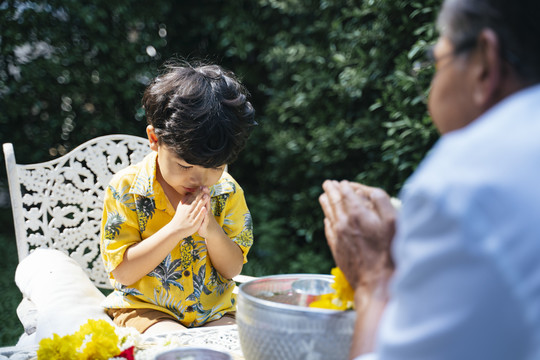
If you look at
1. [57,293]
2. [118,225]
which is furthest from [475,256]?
[57,293]

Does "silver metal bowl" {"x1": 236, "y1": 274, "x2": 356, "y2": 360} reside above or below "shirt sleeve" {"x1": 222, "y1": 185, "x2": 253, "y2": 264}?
above

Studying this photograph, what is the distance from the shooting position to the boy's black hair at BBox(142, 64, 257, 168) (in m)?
1.90

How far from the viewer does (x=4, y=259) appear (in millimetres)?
4641

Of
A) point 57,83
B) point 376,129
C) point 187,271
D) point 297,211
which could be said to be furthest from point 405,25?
point 57,83

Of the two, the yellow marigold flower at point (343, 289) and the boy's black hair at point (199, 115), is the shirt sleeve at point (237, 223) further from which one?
the yellow marigold flower at point (343, 289)

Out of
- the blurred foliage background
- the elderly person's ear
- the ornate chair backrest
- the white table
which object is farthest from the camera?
the blurred foliage background

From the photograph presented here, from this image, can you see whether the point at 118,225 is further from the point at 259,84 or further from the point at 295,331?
the point at 259,84

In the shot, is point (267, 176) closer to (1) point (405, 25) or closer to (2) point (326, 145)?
(2) point (326, 145)

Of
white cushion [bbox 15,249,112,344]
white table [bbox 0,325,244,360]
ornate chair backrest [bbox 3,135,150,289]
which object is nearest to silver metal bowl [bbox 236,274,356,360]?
Result: white table [bbox 0,325,244,360]

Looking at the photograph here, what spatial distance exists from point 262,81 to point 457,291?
463cm

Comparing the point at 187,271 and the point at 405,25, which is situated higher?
the point at 405,25

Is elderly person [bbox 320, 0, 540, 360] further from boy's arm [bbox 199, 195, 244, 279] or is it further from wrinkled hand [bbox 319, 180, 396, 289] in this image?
boy's arm [bbox 199, 195, 244, 279]

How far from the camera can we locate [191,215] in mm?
1845

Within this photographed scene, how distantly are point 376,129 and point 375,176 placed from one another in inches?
13.7
